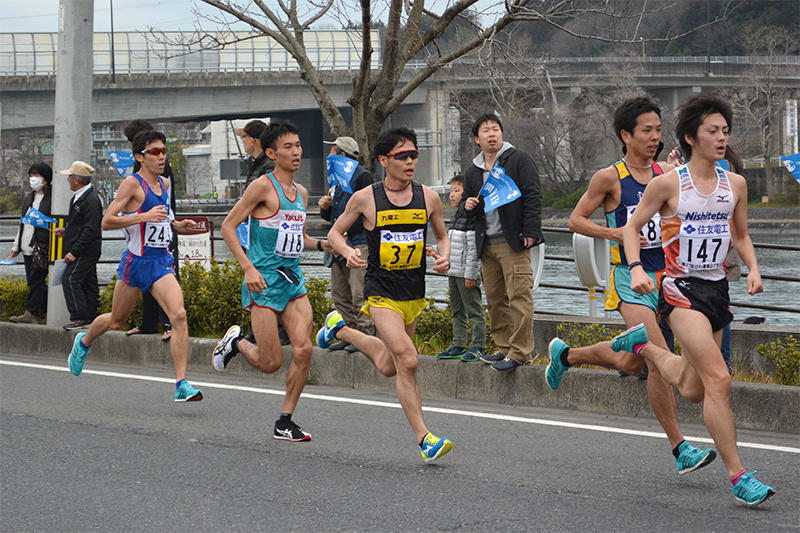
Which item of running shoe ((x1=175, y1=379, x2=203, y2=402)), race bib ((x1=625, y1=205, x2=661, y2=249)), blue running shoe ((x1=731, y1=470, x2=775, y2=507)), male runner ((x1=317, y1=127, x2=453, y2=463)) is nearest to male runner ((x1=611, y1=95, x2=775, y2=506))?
blue running shoe ((x1=731, y1=470, x2=775, y2=507))

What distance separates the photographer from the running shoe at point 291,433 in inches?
285

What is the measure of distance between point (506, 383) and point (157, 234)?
2.98 m

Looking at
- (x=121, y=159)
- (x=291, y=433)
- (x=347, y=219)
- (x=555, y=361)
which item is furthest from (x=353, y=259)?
(x=121, y=159)

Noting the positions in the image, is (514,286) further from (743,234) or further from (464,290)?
(743,234)

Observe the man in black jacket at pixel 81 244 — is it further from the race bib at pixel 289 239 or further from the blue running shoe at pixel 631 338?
the blue running shoe at pixel 631 338

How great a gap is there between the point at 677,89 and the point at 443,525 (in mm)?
74655

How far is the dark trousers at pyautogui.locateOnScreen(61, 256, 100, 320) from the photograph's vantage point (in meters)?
11.9

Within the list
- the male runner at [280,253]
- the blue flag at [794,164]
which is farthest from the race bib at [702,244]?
the blue flag at [794,164]

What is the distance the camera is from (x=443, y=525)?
525 centimetres

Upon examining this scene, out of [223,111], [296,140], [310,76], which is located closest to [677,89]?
[223,111]

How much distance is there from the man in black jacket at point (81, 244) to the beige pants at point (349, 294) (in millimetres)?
2811

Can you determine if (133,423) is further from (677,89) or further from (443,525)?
(677,89)

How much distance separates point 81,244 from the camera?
38.3 ft

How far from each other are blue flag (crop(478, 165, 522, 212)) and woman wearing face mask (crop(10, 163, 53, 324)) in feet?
20.5
